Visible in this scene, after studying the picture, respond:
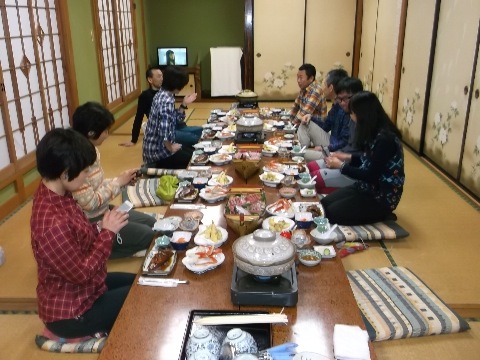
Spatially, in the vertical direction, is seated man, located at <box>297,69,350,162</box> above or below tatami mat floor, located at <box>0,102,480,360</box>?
above

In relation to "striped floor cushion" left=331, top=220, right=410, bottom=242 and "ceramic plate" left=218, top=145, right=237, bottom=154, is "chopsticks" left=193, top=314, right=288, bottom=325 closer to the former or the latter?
"striped floor cushion" left=331, top=220, right=410, bottom=242

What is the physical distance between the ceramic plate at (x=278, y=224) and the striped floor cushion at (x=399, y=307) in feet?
1.91

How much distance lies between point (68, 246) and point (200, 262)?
0.53 meters

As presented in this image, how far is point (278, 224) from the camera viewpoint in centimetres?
227

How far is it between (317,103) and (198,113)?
3537 millimetres

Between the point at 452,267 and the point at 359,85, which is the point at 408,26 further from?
the point at 452,267

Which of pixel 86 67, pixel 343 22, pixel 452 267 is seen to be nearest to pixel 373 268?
pixel 452 267

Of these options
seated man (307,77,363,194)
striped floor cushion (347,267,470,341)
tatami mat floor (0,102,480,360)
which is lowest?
tatami mat floor (0,102,480,360)

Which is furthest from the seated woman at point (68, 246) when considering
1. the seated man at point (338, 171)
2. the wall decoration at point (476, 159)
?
the wall decoration at point (476, 159)

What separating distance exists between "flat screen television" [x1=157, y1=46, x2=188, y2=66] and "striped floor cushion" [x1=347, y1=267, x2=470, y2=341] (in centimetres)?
766

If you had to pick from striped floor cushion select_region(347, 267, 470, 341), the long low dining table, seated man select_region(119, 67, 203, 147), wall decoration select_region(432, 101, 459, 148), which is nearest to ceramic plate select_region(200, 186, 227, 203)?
Answer: the long low dining table

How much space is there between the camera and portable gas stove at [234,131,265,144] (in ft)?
12.9

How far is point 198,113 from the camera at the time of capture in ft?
26.2

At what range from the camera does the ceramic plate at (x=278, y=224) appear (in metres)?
2.24
